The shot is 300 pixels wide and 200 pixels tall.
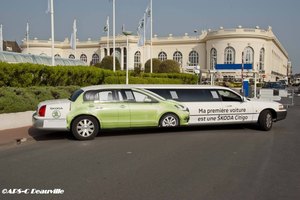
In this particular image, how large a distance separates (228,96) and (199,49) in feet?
305

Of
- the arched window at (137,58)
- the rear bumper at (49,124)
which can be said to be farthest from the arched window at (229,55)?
the rear bumper at (49,124)

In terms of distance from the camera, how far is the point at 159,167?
643 cm

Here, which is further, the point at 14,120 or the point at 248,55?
the point at 248,55

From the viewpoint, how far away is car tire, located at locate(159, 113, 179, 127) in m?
10.4

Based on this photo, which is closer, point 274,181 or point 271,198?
point 271,198

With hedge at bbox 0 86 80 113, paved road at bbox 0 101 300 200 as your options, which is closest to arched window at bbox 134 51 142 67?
hedge at bbox 0 86 80 113

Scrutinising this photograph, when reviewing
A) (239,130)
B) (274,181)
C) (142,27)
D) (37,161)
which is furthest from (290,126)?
(142,27)

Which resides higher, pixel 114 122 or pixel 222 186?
pixel 114 122

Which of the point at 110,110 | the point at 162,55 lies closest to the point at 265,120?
the point at 110,110

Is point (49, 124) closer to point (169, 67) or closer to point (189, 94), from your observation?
point (189, 94)

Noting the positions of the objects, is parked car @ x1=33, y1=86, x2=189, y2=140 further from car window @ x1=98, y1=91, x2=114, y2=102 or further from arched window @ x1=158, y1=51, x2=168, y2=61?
arched window @ x1=158, y1=51, x2=168, y2=61

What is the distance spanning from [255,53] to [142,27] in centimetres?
6184

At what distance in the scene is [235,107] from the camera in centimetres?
1114

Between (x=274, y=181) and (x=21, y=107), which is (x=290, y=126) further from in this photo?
(x=21, y=107)
